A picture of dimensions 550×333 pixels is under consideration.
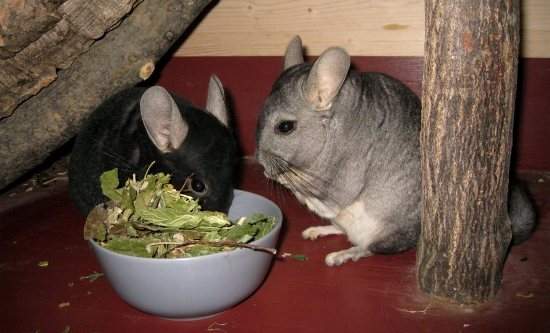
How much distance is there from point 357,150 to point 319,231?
1.83 feet

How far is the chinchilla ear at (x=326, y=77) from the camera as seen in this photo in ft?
6.79

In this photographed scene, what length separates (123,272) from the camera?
1.73 meters

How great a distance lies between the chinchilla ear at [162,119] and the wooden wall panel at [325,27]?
136 cm

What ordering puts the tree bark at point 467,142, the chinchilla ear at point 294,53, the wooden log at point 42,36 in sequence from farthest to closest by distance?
the chinchilla ear at point 294,53
the wooden log at point 42,36
the tree bark at point 467,142

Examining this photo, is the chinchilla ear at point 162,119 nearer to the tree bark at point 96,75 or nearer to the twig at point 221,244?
the twig at point 221,244

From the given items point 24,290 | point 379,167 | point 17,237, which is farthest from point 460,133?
point 17,237

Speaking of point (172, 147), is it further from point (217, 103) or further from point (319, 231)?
point (319, 231)

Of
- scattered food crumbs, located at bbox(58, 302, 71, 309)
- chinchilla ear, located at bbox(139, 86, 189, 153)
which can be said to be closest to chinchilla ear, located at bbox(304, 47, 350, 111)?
chinchilla ear, located at bbox(139, 86, 189, 153)

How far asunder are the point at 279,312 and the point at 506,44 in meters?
1.19

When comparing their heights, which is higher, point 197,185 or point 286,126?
point 286,126

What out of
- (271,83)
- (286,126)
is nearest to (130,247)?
(286,126)

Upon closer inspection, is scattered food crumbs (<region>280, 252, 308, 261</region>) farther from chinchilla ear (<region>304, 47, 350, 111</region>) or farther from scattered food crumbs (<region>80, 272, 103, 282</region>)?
scattered food crumbs (<region>80, 272, 103, 282</region>)

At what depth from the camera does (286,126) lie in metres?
2.28

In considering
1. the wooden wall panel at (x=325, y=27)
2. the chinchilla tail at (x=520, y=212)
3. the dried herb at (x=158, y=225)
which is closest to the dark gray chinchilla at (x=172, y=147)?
the dried herb at (x=158, y=225)
